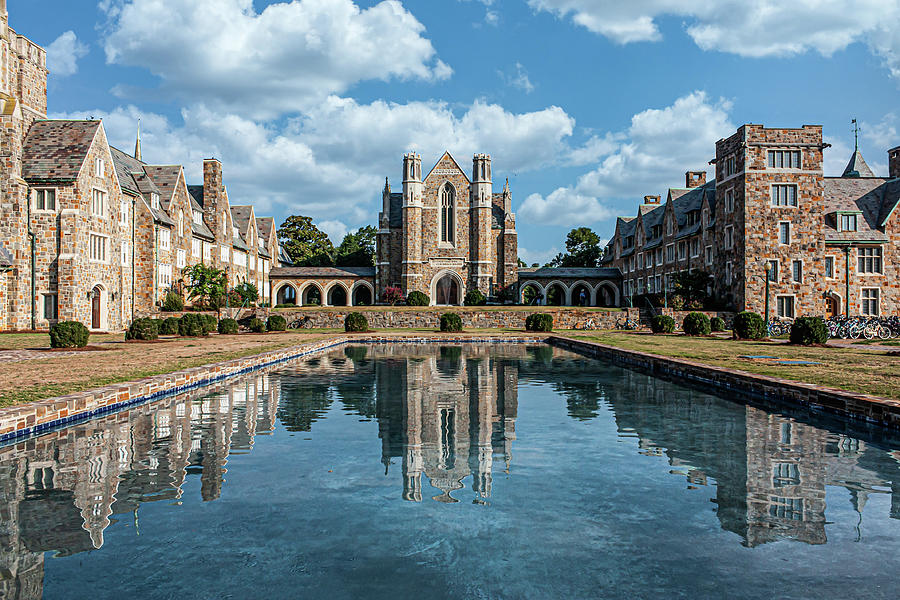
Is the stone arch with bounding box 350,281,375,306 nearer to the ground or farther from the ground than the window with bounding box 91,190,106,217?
nearer to the ground

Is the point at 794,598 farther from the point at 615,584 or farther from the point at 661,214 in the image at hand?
the point at 661,214

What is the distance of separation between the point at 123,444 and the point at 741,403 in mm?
10492

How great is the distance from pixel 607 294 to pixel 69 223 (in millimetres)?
49050

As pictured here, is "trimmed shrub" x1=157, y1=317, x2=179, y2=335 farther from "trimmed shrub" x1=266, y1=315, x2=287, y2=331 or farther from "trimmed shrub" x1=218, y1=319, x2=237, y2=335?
"trimmed shrub" x1=266, y1=315, x2=287, y2=331

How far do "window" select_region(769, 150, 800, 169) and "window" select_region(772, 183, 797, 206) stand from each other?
1285mm

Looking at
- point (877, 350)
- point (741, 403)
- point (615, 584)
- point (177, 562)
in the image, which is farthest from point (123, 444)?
point (877, 350)

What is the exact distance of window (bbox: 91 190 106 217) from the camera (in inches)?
1380

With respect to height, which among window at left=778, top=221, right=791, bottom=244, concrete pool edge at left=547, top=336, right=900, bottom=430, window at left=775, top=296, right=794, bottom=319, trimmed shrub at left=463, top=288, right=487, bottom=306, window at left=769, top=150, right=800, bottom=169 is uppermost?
window at left=769, top=150, right=800, bottom=169

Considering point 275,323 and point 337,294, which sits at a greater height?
point 337,294

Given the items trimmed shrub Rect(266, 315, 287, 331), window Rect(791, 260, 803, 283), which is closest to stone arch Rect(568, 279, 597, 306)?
window Rect(791, 260, 803, 283)

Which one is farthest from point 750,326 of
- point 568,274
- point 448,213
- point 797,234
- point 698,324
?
point 448,213

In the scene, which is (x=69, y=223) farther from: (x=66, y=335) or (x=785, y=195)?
(x=785, y=195)

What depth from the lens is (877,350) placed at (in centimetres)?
2198

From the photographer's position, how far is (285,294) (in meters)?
69.4
